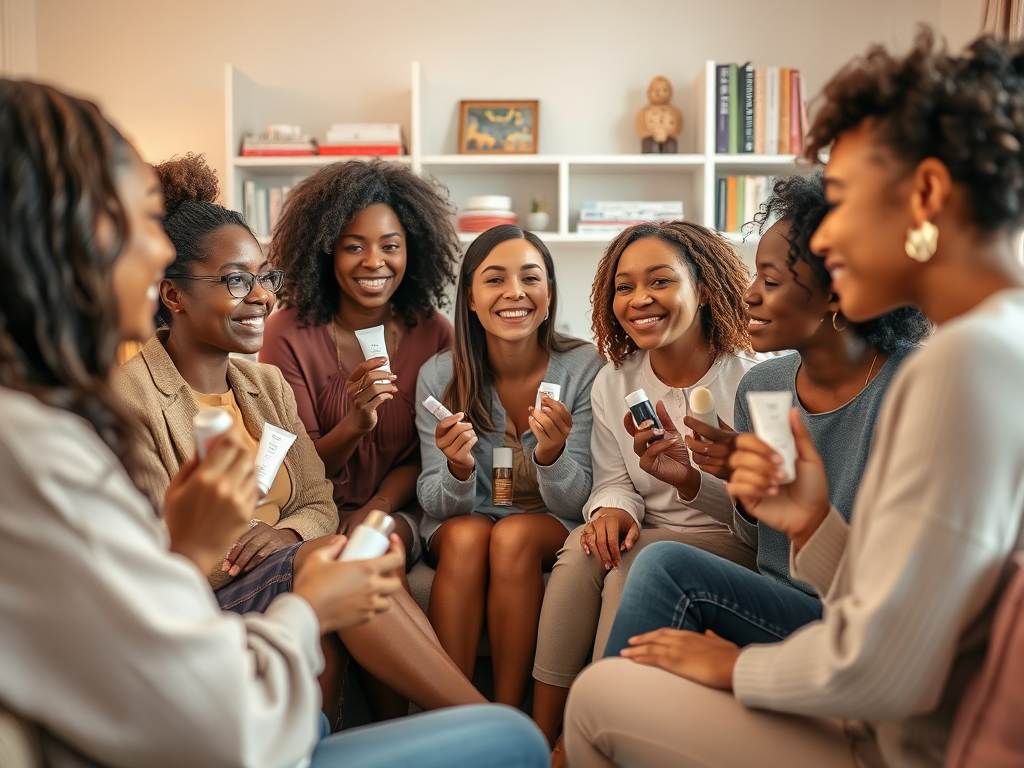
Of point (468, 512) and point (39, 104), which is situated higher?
point (39, 104)

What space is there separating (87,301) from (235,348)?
130cm

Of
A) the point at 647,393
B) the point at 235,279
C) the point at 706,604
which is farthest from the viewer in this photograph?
the point at 647,393

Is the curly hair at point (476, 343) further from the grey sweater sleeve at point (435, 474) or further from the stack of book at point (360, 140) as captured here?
the stack of book at point (360, 140)

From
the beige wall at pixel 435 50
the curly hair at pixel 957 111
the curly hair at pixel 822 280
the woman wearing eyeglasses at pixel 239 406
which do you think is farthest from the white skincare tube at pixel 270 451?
the beige wall at pixel 435 50

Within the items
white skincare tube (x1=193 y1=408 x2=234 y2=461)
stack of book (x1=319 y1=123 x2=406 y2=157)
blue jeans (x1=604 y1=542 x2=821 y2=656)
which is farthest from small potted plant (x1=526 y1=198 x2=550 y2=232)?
white skincare tube (x1=193 y1=408 x2=234 y2=461)

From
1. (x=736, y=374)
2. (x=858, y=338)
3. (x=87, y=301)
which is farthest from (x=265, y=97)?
(x=87, y=301)

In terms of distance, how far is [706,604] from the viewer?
1.55 metres

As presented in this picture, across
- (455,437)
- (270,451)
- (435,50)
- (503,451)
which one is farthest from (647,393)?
(435,50)

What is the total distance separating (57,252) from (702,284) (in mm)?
1816

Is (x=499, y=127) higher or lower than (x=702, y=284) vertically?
higher

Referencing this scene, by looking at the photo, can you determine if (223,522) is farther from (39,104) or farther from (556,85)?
(556,85)

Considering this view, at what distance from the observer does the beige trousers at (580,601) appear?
211cm

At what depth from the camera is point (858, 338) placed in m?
1.85

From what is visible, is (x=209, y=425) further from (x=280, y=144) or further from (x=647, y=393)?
(x=280, y=144)
